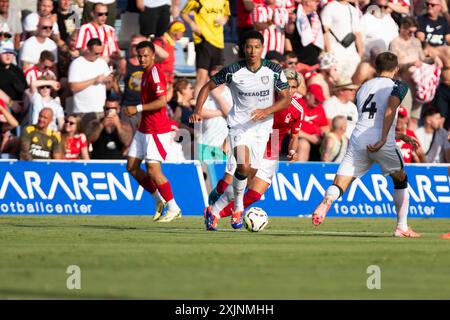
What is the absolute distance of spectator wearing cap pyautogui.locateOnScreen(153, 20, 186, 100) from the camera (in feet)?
75.9

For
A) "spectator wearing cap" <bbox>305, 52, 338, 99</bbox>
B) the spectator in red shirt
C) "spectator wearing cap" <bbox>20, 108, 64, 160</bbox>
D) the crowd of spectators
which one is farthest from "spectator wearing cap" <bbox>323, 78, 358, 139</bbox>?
"spectator wearing cap" <bbox>20, 108, 64, 160</bbox>

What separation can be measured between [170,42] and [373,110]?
9363 mm

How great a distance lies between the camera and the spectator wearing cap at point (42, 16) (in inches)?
886

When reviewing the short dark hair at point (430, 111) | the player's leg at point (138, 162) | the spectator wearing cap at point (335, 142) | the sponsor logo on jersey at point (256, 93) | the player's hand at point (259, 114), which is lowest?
the spectator wearing cap at point (335, 142)

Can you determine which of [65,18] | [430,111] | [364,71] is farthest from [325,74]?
[65,18]

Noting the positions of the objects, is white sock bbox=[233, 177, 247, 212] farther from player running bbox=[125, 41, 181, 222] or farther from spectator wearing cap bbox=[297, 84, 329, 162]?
spectator wearing cap bbox=[297, 84, 329, 162]

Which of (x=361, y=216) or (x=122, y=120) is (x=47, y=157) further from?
(x=361, y=216)

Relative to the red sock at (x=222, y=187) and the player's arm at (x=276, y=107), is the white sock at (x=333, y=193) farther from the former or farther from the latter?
the red sock at (x=222, y=187)

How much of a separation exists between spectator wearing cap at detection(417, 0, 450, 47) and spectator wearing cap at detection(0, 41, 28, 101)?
28.0 ft

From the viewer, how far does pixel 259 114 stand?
50.8 ft

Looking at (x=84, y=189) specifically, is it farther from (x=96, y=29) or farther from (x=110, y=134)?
(x=96, y=29)

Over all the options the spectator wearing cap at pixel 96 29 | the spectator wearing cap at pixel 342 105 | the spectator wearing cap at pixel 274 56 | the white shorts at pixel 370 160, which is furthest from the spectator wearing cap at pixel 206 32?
the white shorts at pixel 370 160

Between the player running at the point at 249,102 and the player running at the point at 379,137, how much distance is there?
1409mm

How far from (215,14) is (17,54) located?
3.98 m
